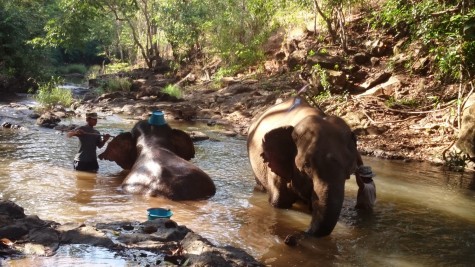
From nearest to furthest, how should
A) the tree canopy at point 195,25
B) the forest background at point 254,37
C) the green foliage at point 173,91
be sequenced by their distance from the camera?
the forest background at point 254,37, the tree canopy at point 195,25, the green foliage at point 173,91

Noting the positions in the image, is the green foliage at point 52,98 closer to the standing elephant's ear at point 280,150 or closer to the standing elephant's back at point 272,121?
the standing elephant's back at point 272,121

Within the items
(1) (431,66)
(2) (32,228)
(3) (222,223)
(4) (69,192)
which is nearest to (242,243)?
(3) (222,223)

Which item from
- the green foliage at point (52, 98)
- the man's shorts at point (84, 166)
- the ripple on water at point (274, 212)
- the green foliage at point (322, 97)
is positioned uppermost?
the green foliage at point (322, 97)

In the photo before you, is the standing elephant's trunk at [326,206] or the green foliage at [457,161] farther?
the green foliage at [457,161]

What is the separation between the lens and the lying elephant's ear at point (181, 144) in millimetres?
10242

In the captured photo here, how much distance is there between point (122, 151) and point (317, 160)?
517 centimetres

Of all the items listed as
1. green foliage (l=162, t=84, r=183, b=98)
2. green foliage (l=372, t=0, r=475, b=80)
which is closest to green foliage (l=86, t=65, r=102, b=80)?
green foliage (l=162, t=84, r=183, b=98)

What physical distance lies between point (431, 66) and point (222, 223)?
1285cm

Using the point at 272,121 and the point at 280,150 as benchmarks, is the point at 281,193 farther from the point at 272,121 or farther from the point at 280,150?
the point at 272,121

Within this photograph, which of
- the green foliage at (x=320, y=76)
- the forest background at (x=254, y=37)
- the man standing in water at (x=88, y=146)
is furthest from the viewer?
the green foliage at (x=320, y=76)

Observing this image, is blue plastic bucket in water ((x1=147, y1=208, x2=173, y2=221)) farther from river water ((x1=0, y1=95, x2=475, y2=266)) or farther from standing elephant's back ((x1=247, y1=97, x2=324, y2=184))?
standing elephant's back ((x1=247, y1=97, x2=324, y2=184))

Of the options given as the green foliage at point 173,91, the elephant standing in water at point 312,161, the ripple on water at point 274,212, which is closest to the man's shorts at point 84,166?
the ripple on water at point 274,212

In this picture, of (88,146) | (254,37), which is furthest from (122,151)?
(254,37)

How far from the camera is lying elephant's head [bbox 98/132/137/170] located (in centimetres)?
1025
